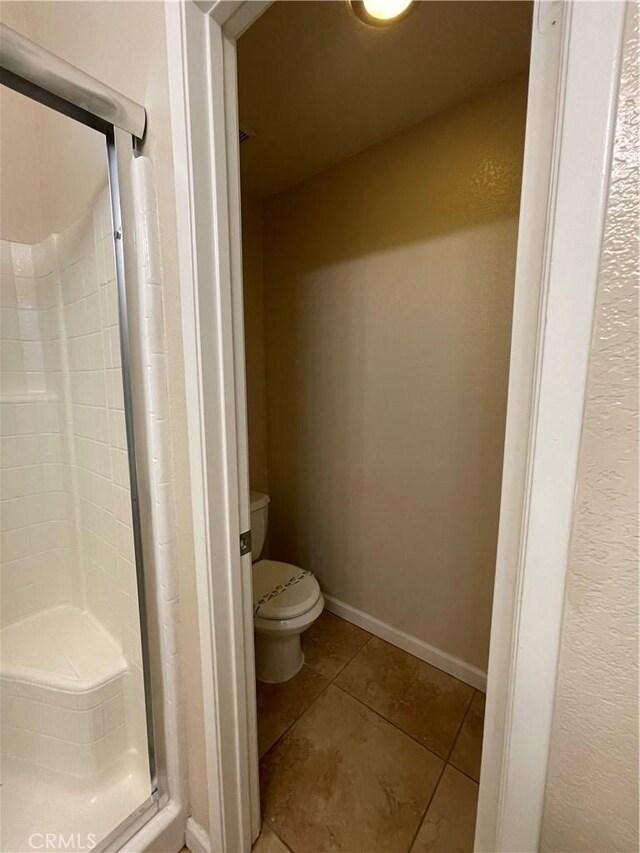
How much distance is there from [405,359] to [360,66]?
3.22 feet

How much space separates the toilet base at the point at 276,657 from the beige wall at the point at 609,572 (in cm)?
133

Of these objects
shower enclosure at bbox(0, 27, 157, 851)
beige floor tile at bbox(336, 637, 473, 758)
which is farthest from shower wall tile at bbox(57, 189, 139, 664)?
beige floor tile at bbox(336, 637, 473, 758)

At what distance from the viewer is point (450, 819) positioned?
3.51ft

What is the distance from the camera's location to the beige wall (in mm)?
301

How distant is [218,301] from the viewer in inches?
29.4

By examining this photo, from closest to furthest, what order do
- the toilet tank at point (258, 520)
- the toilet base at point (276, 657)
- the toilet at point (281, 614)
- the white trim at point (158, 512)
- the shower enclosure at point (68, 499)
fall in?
the white trim at point (158, 512), the shower enclosure at point (68, 499), the toilet at point (281, 614), the toilet base at point (276, 657), the toilet tank at point (258, 520)

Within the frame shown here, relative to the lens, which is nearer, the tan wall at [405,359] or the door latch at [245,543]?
the door latch at [245,543]

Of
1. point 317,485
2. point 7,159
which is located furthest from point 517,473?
point 7,159

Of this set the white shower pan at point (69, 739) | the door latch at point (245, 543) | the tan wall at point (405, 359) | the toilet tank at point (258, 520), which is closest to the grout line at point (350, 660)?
the tan wall at point (405, 359)

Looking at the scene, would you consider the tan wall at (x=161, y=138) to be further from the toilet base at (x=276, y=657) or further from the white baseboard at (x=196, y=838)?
the toilet base at (x=276, y=657)

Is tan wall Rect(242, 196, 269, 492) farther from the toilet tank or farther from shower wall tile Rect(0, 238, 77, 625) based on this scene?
shower wall tile Rect(0, 238, 77, 625)

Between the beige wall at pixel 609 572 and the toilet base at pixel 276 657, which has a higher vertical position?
the beige wall at pixel 609 572

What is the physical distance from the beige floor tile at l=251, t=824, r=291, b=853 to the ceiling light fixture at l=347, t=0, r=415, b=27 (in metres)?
2.28

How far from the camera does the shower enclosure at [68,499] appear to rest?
0.93 meters
